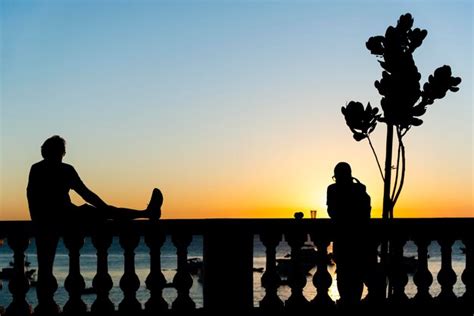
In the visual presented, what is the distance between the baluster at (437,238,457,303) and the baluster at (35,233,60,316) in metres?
4.11

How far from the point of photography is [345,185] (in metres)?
9.10

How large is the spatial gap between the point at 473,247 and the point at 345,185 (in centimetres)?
157

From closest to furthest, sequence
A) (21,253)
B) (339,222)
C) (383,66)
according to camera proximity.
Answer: (21,253) < (339,222) < (383,66)

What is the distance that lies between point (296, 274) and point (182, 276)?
1.18 m

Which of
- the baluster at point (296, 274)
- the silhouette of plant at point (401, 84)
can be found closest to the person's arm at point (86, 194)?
the baluster at point (296, 274)

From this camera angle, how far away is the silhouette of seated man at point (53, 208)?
8.31 m

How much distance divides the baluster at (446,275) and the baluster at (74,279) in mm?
3849

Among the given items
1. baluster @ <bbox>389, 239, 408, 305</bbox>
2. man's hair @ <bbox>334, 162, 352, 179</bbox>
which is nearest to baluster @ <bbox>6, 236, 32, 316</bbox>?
man's hair @ <bbox>334, 162, 352, 179</bbox>

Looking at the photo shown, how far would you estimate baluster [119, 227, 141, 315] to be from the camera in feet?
27.5

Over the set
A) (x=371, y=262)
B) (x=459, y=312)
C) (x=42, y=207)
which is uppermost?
(x=42, y=207)

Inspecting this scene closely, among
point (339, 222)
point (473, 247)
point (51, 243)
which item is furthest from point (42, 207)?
point (473, 247)

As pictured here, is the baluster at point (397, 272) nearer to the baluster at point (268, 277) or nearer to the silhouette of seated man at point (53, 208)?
the baluster at point (268, 277)

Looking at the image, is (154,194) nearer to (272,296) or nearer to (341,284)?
(272,296)

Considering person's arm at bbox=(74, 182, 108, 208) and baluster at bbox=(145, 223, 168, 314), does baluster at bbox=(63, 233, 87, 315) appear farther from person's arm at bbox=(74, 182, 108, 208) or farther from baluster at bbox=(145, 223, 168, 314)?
baluster at bbox=(145, 223, 168, 314)
